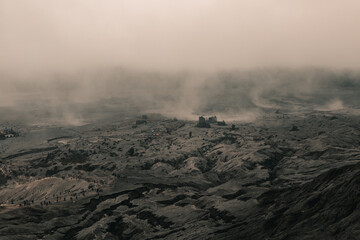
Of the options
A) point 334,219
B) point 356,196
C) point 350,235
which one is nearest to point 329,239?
point 350,235

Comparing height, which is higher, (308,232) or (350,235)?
(350,235)

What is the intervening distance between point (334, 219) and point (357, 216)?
67.0ft

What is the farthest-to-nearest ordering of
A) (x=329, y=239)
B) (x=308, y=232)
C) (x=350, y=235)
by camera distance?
(x=308, y=232), (x=329, y=239), (x=350, y=235)

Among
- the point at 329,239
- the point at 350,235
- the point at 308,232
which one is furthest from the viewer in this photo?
the point at 308,232

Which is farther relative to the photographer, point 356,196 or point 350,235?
point 356,196

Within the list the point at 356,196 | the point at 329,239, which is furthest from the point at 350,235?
the point at 356,196

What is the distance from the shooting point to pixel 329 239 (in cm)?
17075

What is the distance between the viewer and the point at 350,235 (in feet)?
525

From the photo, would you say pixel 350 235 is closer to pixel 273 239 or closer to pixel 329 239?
pixel 329 239

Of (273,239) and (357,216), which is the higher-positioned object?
(357,216)

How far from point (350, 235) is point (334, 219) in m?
34.7

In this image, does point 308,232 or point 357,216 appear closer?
point 357,216

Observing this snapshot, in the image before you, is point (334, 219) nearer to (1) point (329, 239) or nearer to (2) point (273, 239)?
(1) point (329, 239)

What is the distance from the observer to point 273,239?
19662 centimetres
